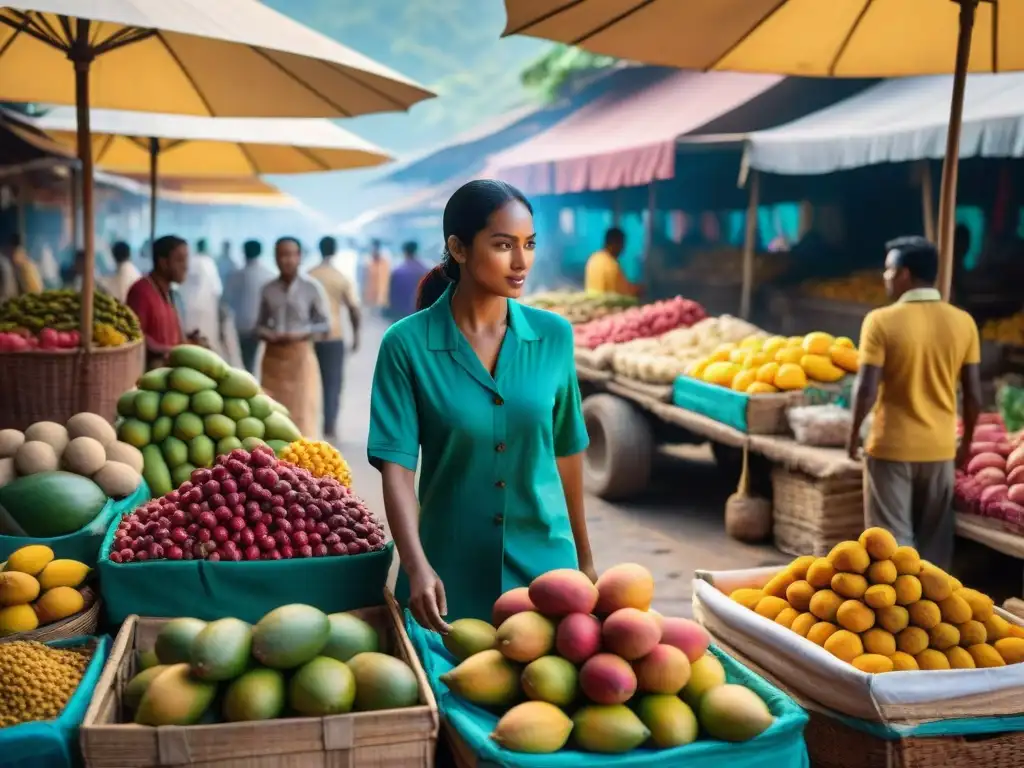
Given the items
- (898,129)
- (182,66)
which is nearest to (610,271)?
(898,129)

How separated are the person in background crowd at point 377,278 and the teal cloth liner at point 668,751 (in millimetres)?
22984

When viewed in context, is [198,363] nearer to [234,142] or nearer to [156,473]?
[156,473]

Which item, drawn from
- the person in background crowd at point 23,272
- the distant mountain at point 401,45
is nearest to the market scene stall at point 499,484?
the person in background crowd at point 23,272

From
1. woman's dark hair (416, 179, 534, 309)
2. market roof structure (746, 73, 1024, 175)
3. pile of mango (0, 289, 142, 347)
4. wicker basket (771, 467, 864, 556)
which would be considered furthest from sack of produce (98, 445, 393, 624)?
market roof structure (746, 73, 1024, 175)

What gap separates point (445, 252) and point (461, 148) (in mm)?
28443

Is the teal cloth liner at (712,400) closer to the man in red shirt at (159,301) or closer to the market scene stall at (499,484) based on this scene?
the market scene stall at (499,484)

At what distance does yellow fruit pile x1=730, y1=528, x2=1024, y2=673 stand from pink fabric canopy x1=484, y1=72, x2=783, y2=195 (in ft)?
27.0

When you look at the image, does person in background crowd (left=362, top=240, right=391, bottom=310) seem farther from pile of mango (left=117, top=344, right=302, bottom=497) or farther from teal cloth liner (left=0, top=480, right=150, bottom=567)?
teal cloth liner (left=0, top=480, right=150, bottom=567)

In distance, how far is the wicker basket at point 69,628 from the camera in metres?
2.69

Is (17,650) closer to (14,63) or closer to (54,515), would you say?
(54,515)

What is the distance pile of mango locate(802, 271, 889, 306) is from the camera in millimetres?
11617

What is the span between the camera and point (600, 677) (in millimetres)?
2035

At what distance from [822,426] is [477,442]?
169 inches

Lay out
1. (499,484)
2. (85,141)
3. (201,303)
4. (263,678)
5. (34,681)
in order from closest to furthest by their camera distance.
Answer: (263,678) → (34,681) → (499,484) → (85,141) → (201,303)
